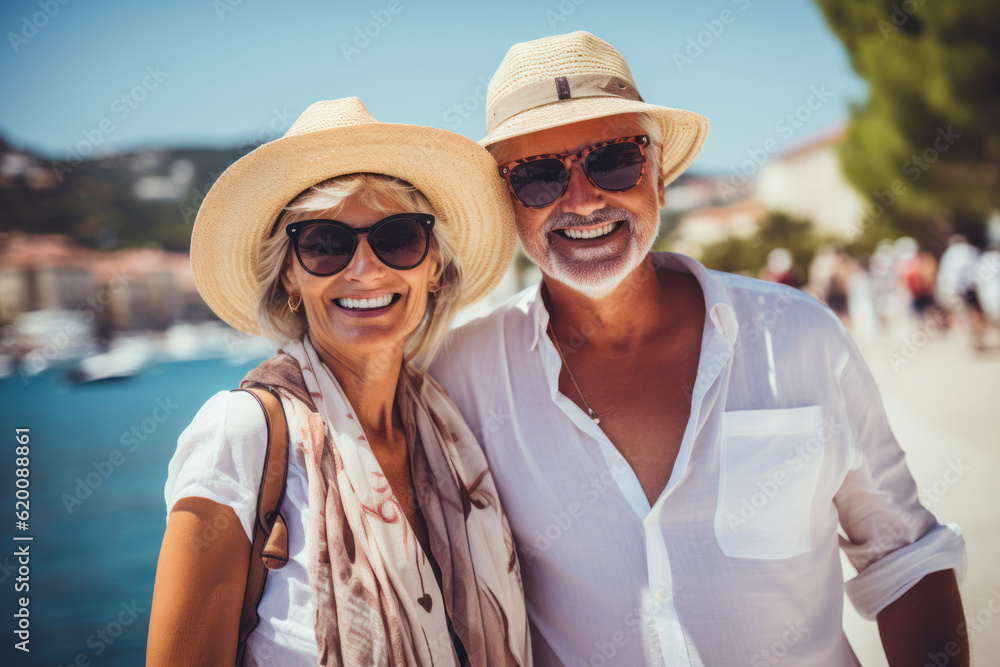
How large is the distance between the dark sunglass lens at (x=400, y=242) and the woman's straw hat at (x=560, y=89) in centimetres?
47

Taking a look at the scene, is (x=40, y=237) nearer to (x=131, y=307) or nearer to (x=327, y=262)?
(x=131, y=307)

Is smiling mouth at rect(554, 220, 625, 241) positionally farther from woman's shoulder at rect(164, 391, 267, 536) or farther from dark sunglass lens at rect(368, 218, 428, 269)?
woman's shoulder at rect(164, 391, 267, 536)

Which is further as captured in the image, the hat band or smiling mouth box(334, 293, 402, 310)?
the hat band

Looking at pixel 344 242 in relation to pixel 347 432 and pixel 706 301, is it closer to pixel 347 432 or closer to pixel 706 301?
pixel 347 432

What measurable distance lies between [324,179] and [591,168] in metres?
0.92

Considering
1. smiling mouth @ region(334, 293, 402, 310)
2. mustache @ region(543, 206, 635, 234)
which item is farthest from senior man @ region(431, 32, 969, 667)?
smiling mouth @ region(334, 293, 402, 310)

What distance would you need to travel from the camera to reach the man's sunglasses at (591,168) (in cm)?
219

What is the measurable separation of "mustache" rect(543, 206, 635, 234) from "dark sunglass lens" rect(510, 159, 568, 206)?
75 mm

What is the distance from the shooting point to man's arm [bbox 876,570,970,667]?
1951 millimetres

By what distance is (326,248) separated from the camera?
1.91m

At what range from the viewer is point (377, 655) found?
1.58 metres

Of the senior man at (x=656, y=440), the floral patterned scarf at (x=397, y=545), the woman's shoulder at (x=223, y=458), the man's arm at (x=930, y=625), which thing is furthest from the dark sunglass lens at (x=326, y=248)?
the man's arm at (x=930, y=625)

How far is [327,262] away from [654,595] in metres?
1.41

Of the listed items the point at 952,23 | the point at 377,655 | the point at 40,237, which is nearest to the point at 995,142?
the point at 952,23
